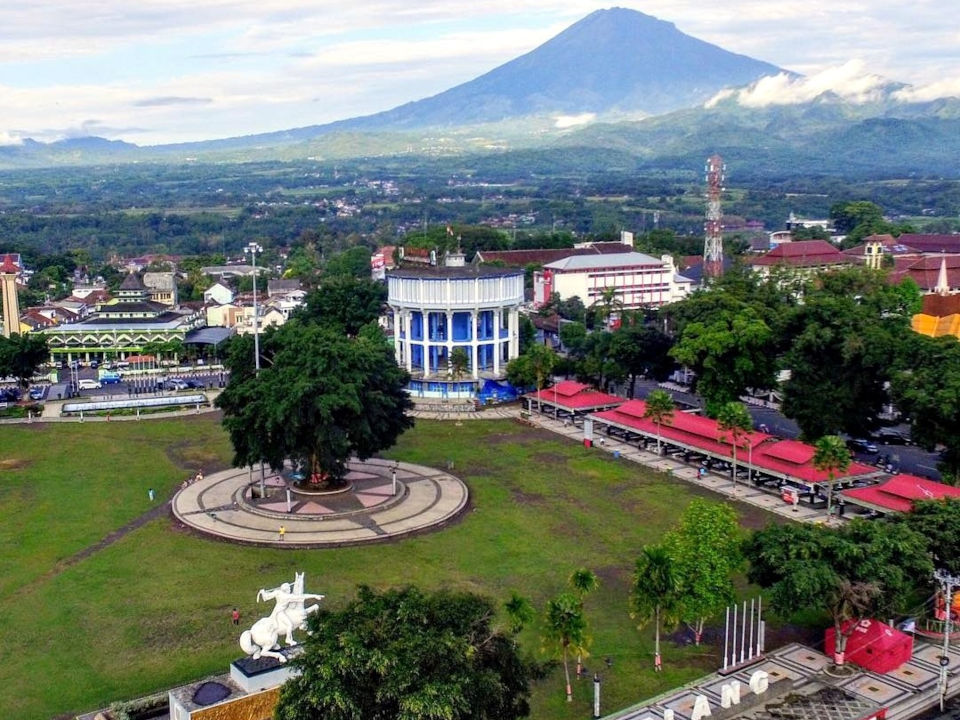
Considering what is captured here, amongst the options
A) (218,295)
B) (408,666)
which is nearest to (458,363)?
(218,295)

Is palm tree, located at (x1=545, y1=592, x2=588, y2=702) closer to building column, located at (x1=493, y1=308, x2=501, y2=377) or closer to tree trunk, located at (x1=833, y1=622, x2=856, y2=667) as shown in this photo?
tree trunk, located at (x1=833, y1=622, x2=856, y2=667)

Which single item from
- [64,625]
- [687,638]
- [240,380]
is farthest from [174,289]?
[687,638]

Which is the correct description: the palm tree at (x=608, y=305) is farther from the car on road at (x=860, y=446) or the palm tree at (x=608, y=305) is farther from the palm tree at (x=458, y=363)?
the car on road at (x=860, y=446)

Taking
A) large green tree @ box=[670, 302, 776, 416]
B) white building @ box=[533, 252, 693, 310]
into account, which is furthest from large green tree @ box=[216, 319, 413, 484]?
white building @ box=[533, 252, 693, 310]

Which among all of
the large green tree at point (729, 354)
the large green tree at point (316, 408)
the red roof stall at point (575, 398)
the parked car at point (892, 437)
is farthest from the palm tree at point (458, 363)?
the parked car at point (892, 437)

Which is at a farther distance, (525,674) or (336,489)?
(336,489)

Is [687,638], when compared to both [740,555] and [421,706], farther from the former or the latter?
[421,706]

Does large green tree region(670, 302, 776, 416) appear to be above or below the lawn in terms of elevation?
above
